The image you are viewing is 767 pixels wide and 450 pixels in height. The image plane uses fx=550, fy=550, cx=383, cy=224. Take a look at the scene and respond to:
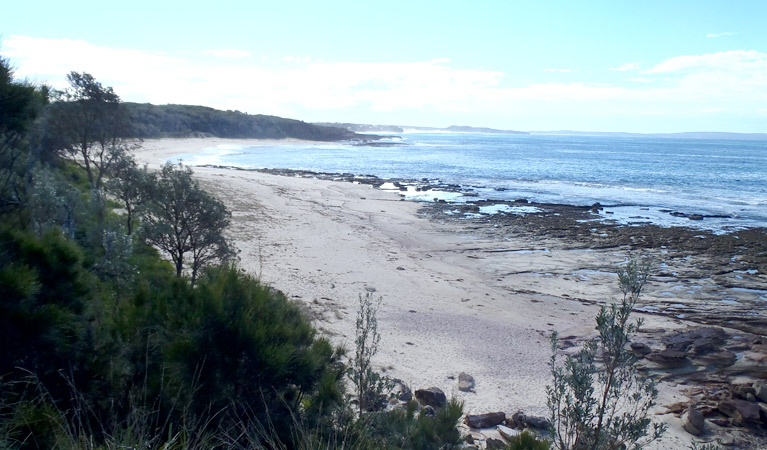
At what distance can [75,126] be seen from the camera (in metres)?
13.4

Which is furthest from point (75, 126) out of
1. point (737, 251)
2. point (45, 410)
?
point (737, 251)

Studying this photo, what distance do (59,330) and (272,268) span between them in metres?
9.63

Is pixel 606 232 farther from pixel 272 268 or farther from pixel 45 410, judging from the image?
pixel 45 410

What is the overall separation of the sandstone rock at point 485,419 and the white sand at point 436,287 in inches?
16.2

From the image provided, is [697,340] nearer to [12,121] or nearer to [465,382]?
[465,382]

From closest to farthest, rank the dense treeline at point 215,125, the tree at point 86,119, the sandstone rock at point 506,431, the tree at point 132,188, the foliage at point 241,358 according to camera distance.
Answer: the foliage at point 241,358 → the sandstone rock at point 506,431 → the tree at point 132,188 → the tree at point 86,119 → the dense treeline at point 215,125

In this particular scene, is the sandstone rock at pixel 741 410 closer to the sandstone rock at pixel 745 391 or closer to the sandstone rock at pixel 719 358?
the sandstone rock at pixel 745 391

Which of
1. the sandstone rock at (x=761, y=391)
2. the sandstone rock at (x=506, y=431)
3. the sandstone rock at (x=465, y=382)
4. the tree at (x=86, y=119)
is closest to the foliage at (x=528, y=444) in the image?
the sandstone rock at (x=506, y=431)

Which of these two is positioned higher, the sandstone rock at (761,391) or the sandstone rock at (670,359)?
the sandstone rock at (761,391)

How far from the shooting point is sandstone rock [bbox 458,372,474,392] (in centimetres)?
843

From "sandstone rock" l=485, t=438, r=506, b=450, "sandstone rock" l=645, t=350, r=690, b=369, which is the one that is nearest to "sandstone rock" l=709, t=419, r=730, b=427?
"sandstone rock" l=645, t=350, r=690, b=369

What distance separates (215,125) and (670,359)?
3608 inches

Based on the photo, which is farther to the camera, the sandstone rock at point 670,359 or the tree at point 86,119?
the tree at point 86,119

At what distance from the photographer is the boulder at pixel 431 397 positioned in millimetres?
7324
